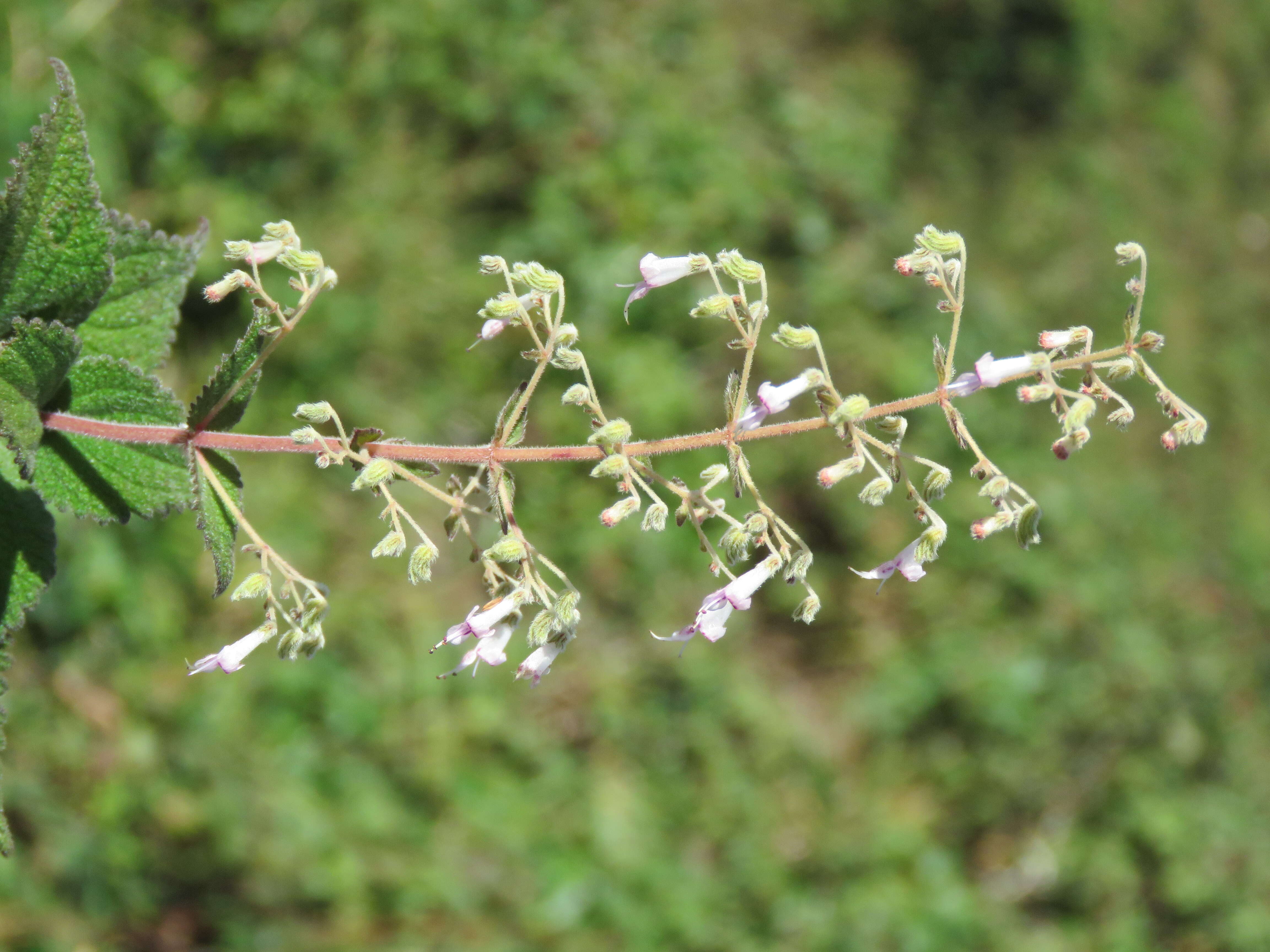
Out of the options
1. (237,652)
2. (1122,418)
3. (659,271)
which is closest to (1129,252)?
(1122,418)

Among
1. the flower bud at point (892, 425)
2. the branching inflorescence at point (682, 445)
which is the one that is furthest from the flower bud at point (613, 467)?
the flower bud at point (892, 425)

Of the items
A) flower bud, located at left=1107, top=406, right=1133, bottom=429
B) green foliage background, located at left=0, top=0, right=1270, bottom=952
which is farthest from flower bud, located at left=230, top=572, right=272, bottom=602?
green foliage background, located at left=0, top=0, right=1270, bottom=952

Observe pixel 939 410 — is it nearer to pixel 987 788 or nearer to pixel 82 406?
pixel 987 788

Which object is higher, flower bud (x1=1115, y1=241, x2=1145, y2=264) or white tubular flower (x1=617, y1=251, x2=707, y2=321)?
flower bud (x1=1115, y1=241, x2=1145, y2=264)

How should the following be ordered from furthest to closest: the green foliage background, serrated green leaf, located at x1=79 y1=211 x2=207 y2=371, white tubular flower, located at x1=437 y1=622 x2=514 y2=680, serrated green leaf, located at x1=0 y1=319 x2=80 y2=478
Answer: the green foliage background
serrated green leaf, located at x1=79 y1=211 x2=207 y2=371
white tubular flower, located at x1=437 y1=622 x2=514 y2=680
serrated green leaf, located at x1=0 y1=319 x2=80 y2=478

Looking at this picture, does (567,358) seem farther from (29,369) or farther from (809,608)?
(29,369)

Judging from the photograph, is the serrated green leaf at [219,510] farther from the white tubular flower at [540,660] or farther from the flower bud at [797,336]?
the flower bud at [797,336]

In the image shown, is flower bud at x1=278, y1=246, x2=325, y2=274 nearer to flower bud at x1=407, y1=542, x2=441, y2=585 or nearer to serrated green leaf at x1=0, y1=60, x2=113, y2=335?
serrated green leaf at x1=0, y1=60, x2=113, y2=335
